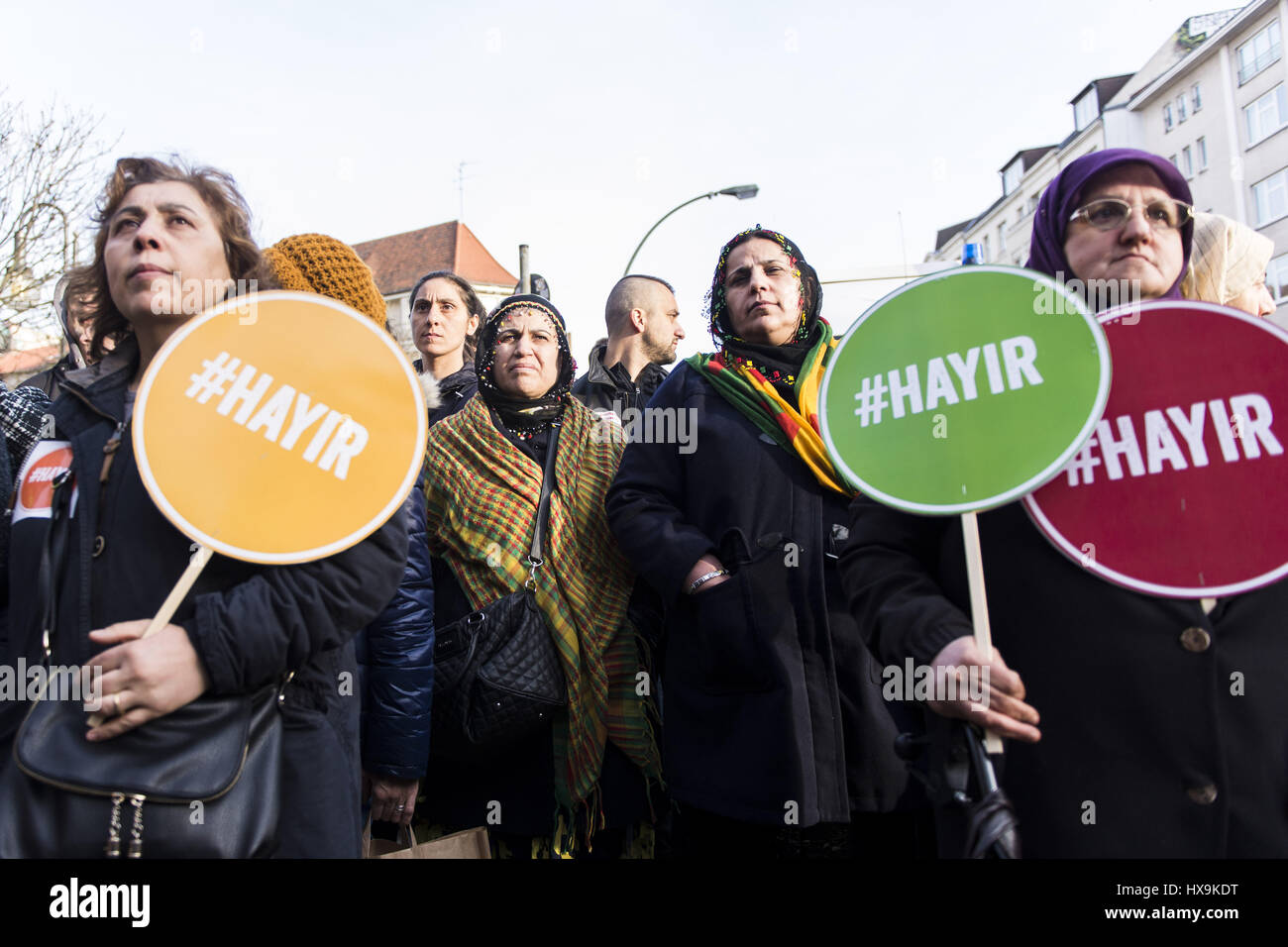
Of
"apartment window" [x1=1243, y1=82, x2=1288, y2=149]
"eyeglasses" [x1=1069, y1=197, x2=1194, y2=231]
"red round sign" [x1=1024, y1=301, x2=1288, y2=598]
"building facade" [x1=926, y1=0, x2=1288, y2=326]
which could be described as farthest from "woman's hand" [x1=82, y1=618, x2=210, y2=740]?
"apartment window" [x1=1243, y1=82, x2=1288, y2=149]

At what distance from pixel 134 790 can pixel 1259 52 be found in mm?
46215

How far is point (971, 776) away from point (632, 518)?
1.24 meters

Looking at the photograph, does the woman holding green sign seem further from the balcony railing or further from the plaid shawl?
the balcony railing

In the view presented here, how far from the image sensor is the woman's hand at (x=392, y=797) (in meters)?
2.35

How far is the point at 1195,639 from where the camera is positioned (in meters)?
1.45

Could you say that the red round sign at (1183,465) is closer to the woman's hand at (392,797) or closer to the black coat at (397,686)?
the black coat at (397,686)

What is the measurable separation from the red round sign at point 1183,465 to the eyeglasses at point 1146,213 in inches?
10.8

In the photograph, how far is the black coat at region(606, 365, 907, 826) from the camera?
7.42 ft

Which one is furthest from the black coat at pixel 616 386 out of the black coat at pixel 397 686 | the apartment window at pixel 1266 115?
the apartment window at pixel 1266 115

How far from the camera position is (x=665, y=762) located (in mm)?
2514

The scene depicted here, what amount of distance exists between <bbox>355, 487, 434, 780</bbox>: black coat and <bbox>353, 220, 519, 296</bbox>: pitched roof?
Answer: 44066 mm

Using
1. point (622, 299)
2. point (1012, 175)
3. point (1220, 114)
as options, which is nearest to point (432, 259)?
point (1012, 175)

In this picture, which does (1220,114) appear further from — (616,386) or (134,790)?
(134,790)
